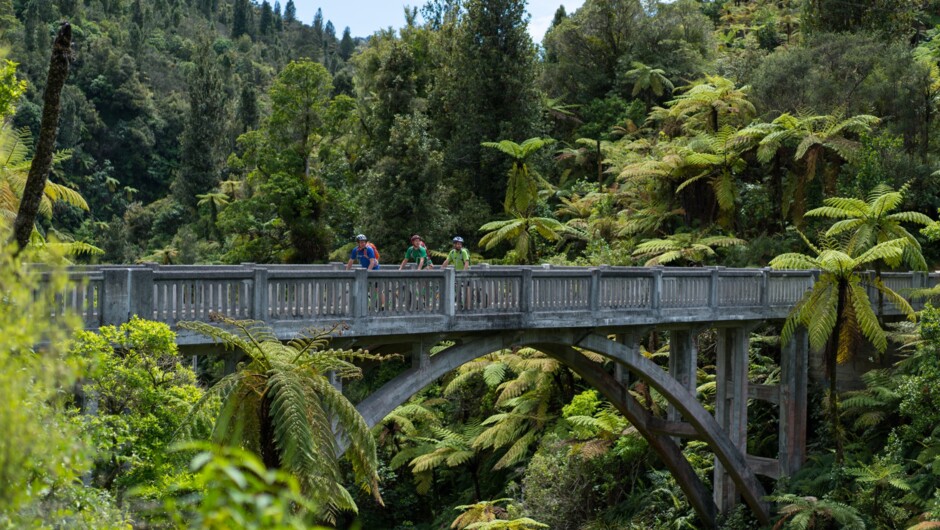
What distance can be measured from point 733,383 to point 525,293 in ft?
18.5

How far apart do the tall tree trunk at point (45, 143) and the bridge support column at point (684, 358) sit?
11.0 m

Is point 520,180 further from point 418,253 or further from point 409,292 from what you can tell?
point 409,292

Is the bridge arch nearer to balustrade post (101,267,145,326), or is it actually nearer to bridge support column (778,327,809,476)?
bridge support column (778,327,809,476)

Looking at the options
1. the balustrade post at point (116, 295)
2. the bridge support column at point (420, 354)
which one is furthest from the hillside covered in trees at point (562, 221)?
the bridge support column at point (420, 354)

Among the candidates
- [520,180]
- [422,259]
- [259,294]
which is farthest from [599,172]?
[259,294]

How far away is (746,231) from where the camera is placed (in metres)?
26.2

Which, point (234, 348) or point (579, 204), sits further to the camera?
point (579, 204)

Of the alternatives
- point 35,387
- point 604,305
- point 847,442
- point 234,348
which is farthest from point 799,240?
point 35,387

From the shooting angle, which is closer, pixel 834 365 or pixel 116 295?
pixel 116 295

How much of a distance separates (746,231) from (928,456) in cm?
1114

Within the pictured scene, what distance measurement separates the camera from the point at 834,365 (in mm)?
16594

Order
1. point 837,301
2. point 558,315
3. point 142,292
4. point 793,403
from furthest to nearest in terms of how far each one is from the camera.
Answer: point 793,403 → point 837,301 → point 558,315 → point 142,292

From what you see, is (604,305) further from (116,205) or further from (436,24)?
(116,205)

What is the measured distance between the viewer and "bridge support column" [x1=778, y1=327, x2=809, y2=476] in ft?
→ 59.2
